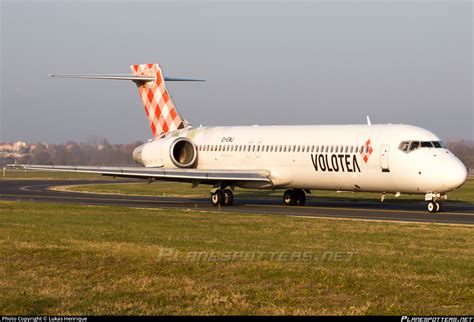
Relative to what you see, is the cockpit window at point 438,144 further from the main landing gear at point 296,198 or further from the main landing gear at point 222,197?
the main landing gear at point 222,197

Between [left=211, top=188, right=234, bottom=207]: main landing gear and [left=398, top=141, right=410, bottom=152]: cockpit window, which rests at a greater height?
[left=398, top=141, right=410, bottom=152]: cockpit window

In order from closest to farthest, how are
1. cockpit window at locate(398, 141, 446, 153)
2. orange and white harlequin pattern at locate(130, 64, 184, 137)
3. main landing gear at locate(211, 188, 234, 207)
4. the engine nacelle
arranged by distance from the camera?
cockpit window at locate(398, 141, 446, 153) → main landing gear at locate(211, 188, 234, 207) → the engine nacelle → orange and white harlequin pattern at locate(130, 64, 184, 137)

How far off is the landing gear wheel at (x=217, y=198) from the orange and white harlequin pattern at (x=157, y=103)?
629 cm

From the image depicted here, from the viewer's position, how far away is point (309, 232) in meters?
21.2

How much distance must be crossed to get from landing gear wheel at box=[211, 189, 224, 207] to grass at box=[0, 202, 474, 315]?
1124 centimetres

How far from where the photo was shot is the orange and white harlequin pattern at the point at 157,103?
4006 cm

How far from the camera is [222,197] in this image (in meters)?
34.7

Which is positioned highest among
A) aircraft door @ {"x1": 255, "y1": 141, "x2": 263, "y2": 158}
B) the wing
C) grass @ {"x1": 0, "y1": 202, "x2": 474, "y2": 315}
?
aircraft door @ {"x1": 255, "y1": 141, "x2": 263, "y2": 158}

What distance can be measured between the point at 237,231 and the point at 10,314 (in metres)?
11.3

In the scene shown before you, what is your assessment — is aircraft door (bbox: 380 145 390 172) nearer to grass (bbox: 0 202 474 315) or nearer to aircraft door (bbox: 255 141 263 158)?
grass (bbox: 0 202 474 315)

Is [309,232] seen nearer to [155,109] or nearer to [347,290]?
[347,290]

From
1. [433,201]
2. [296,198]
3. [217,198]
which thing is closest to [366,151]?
[433,201]

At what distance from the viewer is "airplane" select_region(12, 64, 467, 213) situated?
29.1 meters

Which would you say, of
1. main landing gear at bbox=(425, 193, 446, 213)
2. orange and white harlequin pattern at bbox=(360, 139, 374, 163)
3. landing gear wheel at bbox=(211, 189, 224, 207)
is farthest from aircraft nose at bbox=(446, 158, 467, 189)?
landing gear wheel at bbox=(211, 189, 224, 207)
